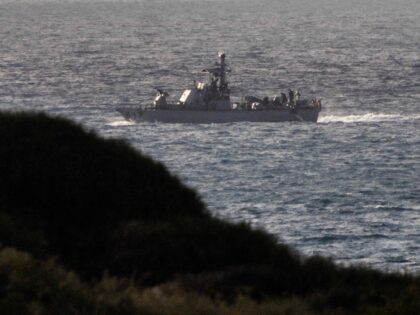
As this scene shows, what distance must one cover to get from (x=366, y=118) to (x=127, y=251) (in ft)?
249

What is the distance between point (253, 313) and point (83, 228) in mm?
6972

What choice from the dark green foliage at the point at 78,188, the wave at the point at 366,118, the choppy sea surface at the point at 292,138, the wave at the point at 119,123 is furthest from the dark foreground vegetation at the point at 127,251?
the wave at the point at 366,118

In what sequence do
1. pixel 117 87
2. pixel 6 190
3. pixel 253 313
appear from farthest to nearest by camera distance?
pixel 117 87 → pixel 6 190 → pixel 253 313

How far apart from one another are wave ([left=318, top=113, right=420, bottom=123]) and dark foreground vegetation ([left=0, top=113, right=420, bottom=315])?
230 ft

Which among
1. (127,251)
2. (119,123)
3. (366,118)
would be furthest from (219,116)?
(127,251)

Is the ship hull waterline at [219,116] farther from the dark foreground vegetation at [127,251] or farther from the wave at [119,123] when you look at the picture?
the dark foreground vegetation at [127,251]

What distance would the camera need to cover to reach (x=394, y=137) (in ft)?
281

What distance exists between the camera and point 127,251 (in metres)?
22.7

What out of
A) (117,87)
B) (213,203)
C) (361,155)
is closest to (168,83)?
(117,87)

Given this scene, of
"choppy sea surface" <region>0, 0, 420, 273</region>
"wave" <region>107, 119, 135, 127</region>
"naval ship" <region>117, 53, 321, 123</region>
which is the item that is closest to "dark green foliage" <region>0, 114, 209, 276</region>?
"choppy sea surface" <region>0, 0, 420, 273</region>

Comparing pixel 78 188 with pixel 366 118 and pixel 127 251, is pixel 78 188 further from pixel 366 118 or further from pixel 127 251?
pixel 366 118

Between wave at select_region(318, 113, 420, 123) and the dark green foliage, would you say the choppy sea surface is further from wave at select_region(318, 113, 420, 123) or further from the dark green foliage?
the dark green foliage

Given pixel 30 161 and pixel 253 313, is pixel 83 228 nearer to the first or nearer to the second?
pixel 30 161

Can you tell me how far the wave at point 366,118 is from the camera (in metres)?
96.6
